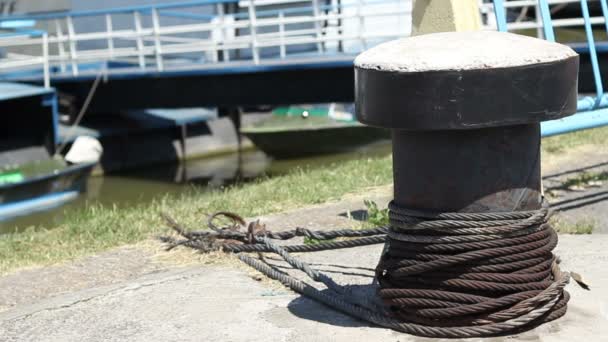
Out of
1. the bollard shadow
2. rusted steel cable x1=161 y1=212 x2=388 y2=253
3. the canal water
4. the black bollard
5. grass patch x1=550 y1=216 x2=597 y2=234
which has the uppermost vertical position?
the black bollard

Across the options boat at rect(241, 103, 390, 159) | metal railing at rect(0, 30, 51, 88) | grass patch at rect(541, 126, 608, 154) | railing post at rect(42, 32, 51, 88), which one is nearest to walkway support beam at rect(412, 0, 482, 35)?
grass patch at rect(541, 126, 608, 154)

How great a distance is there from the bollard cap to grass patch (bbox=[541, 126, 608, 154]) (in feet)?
18.2

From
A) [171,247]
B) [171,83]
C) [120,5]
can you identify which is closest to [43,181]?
[171,83]

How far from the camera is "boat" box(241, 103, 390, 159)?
1930 cm

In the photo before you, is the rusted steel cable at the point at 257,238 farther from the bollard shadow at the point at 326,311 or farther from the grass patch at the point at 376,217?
the bollard shadow at the point at 326,311

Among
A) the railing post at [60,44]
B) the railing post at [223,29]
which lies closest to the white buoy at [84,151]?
the railing post at [60,44]

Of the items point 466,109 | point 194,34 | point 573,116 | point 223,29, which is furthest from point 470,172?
point 194,34

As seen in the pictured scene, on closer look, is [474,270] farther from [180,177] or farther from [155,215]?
[180,177]

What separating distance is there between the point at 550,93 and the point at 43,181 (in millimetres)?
12401

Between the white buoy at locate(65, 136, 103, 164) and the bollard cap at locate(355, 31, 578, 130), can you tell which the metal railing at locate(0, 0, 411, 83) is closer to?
the white buoy at locate(65, 136, 103, 164)

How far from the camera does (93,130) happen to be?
18.5 meters

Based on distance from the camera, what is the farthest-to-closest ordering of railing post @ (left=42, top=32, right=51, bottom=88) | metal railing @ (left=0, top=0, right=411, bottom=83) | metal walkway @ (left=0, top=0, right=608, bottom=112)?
railing post @ (left=42, top=32, right=51, bottom=88), metal railing @ (left=0, top=0, right=411, bottom=83), metal walkway @ (left=0, top=0, right=608, bottom=112)

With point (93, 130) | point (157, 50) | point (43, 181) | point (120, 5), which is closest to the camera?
point (43, 181)

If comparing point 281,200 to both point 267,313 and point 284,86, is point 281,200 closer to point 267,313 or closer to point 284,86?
point 267,313
